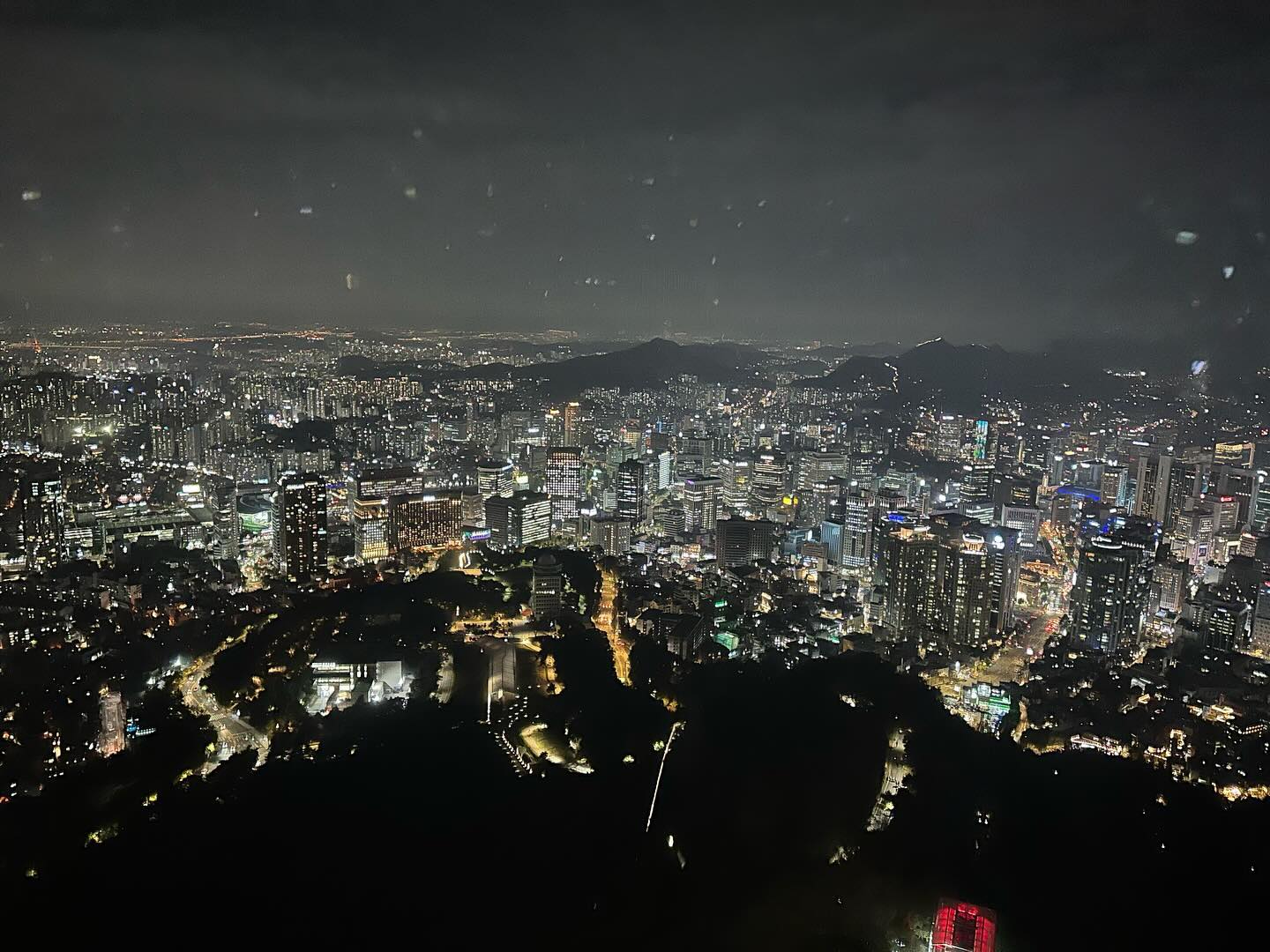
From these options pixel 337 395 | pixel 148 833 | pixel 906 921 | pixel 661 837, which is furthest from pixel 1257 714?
pixel 337 395

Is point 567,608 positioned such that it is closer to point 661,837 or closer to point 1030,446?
point 661,837

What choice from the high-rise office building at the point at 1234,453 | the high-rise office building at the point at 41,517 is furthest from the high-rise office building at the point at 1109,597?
the high-rise office building at the point at 41,517

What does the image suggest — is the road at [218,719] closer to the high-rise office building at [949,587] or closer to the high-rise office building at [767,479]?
the high-rise office building at [949,587]

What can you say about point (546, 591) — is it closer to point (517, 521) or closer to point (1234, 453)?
point (517, 521)

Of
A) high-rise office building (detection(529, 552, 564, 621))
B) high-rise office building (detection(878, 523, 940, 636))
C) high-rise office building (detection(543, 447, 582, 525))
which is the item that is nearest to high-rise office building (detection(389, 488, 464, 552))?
high-rise office building (detection(543, 447, 582, 525))

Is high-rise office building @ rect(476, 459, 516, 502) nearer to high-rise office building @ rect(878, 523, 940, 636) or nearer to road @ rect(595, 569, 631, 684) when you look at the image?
road @ rect(595, 569, 631, 684)

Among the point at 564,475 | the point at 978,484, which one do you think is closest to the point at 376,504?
the point at 564,475
